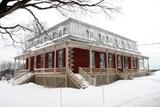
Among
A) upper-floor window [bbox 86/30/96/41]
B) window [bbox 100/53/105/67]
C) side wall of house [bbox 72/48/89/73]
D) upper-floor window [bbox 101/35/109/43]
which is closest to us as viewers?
side wall of house [bbox 72/48/89/73]

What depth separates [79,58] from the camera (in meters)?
23.0

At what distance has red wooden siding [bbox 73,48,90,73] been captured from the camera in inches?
886

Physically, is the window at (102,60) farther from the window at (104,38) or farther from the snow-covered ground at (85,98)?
the snow-covered ground at (85,98)

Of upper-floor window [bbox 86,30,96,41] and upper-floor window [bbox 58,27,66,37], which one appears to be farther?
upper-floor window [bbox 86,30,96,41]

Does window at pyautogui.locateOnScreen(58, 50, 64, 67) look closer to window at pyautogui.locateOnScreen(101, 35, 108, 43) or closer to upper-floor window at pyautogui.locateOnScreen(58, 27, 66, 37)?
upper-floor window at pyautogui.locateOnScreen(58, 27, 66, 37)

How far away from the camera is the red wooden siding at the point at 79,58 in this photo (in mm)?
22500

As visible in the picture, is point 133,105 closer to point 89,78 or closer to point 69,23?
point 89,78

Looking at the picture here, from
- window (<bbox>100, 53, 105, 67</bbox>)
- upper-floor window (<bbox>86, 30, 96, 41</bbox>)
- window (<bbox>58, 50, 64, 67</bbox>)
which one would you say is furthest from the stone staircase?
window (<bbox>100, 53, 105, 67</bbox>)

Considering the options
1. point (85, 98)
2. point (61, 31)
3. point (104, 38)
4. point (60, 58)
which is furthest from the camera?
point (104, 38)

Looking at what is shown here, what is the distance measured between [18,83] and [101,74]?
937cm

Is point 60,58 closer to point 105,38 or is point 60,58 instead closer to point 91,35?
point 91,35

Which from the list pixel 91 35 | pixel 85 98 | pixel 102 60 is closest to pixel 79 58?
pixel 91 35

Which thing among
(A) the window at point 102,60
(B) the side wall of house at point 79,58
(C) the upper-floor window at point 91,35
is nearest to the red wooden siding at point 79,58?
(B) the side wall of house at point 79,58

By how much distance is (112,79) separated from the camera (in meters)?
23.3
